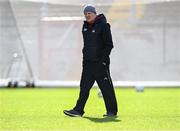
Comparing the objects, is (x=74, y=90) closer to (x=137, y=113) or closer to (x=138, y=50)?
(x=138, y=50)

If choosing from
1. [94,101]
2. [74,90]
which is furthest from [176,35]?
[94,101]

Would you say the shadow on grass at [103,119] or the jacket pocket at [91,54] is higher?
the jacket pocket at [91,54]

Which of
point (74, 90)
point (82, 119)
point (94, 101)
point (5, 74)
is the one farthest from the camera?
point (5, 74)

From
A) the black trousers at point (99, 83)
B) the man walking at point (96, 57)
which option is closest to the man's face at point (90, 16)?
the man walking at point (96, 57)

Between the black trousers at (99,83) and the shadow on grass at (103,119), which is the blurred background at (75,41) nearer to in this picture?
the black trousers at (99,83)

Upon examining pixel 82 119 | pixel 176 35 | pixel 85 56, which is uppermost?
pixel 176 35

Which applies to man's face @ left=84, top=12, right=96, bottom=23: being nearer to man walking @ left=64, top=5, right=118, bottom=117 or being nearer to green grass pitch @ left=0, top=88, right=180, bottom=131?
man walking @ left=64, top=5, right=118, bottom=117

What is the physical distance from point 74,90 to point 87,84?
6.76m

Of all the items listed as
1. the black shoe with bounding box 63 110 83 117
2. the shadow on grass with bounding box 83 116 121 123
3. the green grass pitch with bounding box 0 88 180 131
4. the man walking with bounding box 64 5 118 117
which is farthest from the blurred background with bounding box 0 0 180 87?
the shadow on grass with bounding box 83 116 121 123

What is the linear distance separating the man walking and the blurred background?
750 centimetres

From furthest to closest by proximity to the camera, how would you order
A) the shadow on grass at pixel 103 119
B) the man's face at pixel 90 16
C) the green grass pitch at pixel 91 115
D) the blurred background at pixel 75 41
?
the blurred background at pixel 75 41, the man's face at pixel 90 16, the shadow on grass at pixel 103 119, the green grass pitch at pixel 91 115

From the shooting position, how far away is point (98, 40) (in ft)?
25.9

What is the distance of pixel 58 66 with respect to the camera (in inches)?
616

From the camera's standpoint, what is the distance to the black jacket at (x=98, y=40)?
7844 mm
